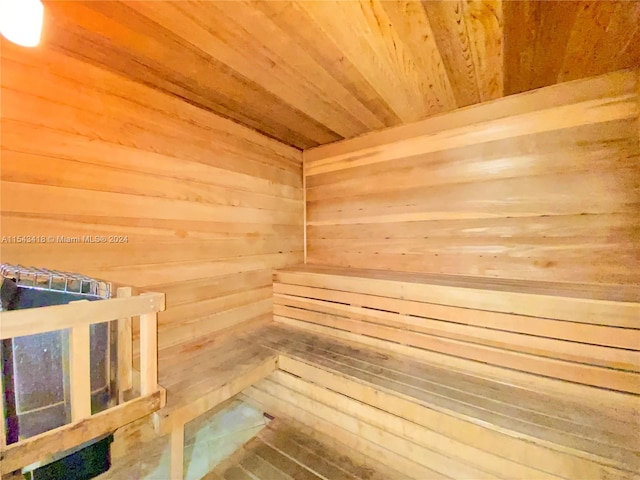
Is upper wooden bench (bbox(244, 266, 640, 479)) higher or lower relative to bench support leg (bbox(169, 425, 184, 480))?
higher


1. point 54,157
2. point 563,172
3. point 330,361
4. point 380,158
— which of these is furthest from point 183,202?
point 563,172

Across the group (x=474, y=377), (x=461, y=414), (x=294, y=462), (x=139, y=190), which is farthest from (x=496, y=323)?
(x=139, y=190)

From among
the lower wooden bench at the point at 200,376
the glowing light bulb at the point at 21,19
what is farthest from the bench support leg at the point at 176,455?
the glowing light bulb at the point at 21,19

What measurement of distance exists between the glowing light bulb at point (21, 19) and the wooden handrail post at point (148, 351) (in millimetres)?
935

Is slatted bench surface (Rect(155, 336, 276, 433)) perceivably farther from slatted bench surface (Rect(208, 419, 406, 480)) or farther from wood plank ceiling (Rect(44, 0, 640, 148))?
wood plank ceiling (Rect(44, 0, 640, 148))

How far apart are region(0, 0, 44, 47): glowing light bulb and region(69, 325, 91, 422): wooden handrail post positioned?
883mm

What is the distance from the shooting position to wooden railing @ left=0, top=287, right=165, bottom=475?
0.80 meters

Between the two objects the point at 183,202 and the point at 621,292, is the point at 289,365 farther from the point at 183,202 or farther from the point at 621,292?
the point at 621,292

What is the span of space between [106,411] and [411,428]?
1.18 meters

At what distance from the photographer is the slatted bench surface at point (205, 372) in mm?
1236

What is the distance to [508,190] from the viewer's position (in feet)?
5.62

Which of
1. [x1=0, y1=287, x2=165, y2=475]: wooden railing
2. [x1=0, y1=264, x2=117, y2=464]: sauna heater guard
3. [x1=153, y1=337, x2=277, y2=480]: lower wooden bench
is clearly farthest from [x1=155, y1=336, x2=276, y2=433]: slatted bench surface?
[x1=0, y1=264, x2=117, y2=464]: sauna heater guard

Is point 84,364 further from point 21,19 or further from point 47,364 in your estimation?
point 21,19

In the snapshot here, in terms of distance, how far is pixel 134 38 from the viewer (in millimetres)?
1130
